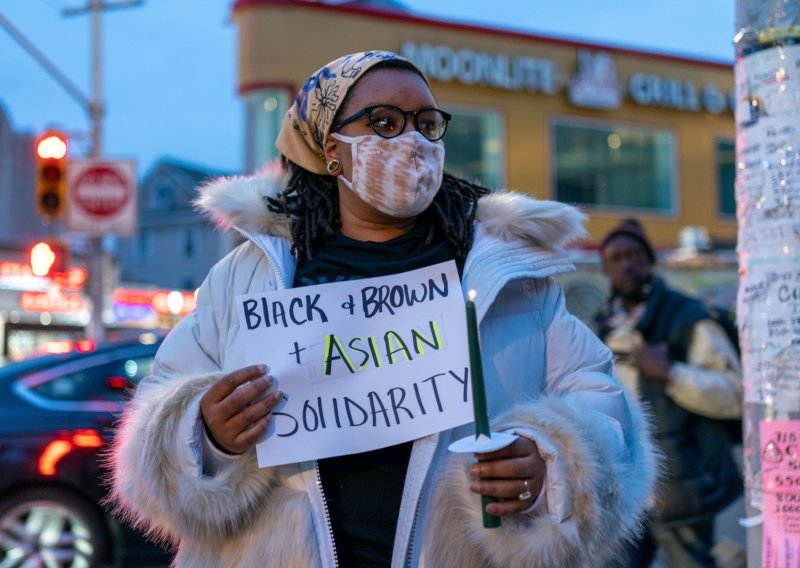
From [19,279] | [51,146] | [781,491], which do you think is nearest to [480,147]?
[51,146]

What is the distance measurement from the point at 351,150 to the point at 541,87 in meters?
19.3

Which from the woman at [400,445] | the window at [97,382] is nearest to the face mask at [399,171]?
the woman at [400,445]

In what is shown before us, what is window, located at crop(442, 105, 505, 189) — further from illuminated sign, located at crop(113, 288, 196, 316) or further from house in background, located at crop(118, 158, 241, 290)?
house in background, located at crop(118, 158, 241, 290)

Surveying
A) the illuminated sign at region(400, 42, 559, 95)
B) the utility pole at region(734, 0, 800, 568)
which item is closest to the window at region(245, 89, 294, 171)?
the illuminated sign at region(400, 42, 559, 95)

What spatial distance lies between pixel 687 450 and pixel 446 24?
16.4m

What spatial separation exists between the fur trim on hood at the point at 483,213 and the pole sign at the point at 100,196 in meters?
11.7

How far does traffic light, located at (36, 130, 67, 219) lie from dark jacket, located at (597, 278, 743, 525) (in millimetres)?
10422

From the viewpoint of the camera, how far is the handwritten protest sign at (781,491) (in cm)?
261

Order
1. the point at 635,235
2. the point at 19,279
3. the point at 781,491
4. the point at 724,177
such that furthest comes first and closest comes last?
the point at 19,279 < the point at 724,177 < the point at 635,235 < the point at 781,491

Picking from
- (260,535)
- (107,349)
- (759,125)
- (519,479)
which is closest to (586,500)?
(519,479)

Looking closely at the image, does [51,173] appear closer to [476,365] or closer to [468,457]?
[468,457]

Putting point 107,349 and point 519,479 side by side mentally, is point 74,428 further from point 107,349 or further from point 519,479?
point 519,479

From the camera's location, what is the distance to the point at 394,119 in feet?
7.48

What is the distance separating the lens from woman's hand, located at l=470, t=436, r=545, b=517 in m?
1.86
